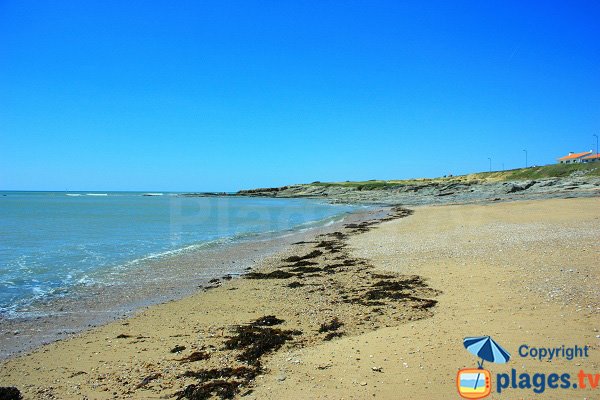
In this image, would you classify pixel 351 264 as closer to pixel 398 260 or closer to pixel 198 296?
pixel 398 260

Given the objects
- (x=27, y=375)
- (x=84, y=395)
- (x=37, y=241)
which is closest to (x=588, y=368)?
(x=84, y=395)

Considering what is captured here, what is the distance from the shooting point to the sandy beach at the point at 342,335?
5090mm

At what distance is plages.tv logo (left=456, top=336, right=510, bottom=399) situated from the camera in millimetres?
4613

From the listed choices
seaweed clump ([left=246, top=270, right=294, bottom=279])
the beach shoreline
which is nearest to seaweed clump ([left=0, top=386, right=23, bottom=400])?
the beach shoreline

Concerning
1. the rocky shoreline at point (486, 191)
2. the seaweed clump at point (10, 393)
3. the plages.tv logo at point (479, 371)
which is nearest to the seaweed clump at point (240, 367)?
the seaweed clump at point (10, 393)

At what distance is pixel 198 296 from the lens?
1077cm

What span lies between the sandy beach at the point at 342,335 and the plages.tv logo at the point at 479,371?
103mm

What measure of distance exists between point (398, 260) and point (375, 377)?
Answer: 8.84 meters

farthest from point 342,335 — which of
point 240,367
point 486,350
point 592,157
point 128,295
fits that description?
point 592,157

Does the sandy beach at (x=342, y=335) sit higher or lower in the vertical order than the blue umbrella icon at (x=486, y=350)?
lower

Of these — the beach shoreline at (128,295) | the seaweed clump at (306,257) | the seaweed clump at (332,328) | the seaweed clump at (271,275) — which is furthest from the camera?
the seaweed clump at (306,257)

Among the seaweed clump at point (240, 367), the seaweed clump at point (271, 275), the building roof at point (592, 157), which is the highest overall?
the building roof at point (592, 157)

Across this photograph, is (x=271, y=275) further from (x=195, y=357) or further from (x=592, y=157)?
(x=592, y=157)

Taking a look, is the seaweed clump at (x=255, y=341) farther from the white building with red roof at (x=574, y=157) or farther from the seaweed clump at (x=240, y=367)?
the white building with red roof at (x=574, y=157)
